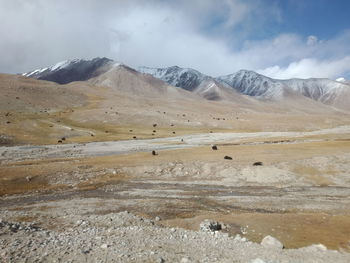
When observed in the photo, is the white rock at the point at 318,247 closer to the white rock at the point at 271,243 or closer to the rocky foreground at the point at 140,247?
the rocky foreground at the point at 140,247

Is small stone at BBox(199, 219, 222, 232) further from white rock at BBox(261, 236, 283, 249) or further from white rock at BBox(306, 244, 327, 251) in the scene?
white rock at BBox(306, 244, 327, 251)

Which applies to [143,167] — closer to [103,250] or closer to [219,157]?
[219,157]

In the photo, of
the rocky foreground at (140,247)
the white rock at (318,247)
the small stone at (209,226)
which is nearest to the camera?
the rocky foreground at (140,247)

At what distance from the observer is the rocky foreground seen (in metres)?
12.8

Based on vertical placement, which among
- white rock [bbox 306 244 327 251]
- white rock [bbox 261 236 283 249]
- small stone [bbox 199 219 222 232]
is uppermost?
white rock [bbox 306 244 327 251]

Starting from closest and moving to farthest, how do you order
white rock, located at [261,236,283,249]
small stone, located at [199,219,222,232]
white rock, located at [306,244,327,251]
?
white rock, located at [306,244,327,251]
white rock, located at [261,236,283,249]
small stone, located at [199,219,222,232]

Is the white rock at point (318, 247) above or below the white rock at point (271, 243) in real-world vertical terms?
above

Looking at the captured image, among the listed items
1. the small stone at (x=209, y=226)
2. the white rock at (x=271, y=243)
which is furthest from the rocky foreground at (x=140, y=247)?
the small stone at (x=209, y=226)

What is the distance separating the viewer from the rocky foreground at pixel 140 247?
12.8 meters

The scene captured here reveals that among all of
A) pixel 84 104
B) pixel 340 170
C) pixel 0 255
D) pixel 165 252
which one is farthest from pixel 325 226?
pixel 84 104

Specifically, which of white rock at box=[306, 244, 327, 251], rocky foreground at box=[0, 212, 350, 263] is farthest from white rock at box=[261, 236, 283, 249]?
white rock at box=[306, 244, 327, 251]

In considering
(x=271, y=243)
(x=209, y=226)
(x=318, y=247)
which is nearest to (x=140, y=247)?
(x=209, y=226)

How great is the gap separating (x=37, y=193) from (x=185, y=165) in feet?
73.4

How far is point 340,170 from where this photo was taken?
137 feet
